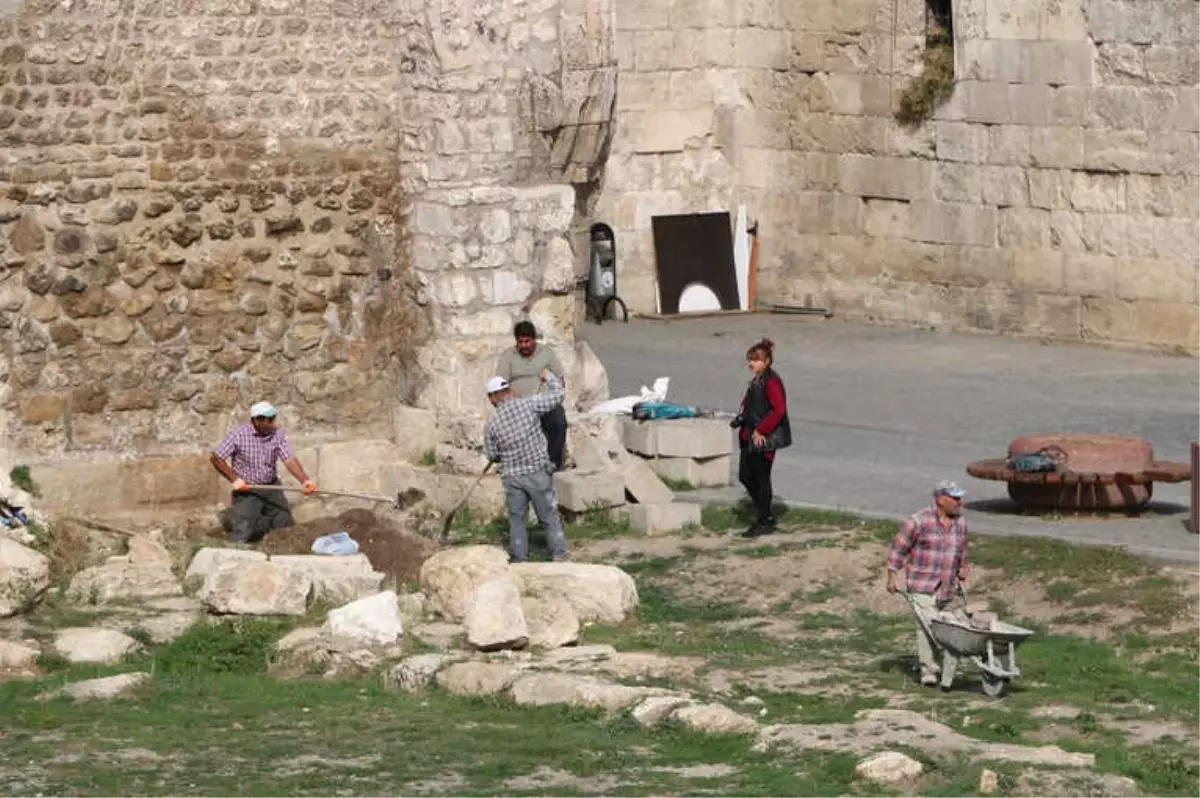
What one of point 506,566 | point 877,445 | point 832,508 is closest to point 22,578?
point 506,566

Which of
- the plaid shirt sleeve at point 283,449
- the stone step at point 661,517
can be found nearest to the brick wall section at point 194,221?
the plaid shirt sleeve at point 283,449

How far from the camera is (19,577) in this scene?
671 inches

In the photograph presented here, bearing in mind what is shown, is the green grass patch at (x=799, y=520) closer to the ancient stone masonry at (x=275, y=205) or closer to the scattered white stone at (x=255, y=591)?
the ancient stone masonry at (x=275, y=205)

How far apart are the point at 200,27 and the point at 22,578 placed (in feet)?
13.7

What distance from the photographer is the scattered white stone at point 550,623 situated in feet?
53.2

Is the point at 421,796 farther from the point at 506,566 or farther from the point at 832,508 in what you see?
the point at 832,508

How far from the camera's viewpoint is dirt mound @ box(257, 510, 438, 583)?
18.5 meters

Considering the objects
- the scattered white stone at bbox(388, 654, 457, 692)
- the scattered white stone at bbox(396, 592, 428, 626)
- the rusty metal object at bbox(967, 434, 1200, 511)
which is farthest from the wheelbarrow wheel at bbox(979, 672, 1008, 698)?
the rusty metal object at bbox(967, 434, 1200, 511)

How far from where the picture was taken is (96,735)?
1405cm

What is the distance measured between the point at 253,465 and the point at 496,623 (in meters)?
3.40

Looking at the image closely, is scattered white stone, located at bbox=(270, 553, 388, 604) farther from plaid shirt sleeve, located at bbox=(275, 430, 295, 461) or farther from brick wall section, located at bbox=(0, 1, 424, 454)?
brick wall section, located at bbox=(0, 1, 424, 454)

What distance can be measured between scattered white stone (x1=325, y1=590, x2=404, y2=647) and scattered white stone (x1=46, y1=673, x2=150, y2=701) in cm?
129

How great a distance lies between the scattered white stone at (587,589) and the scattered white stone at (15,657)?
2.78m

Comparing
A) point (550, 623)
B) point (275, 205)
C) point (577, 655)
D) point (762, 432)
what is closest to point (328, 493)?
point (275, 205)
